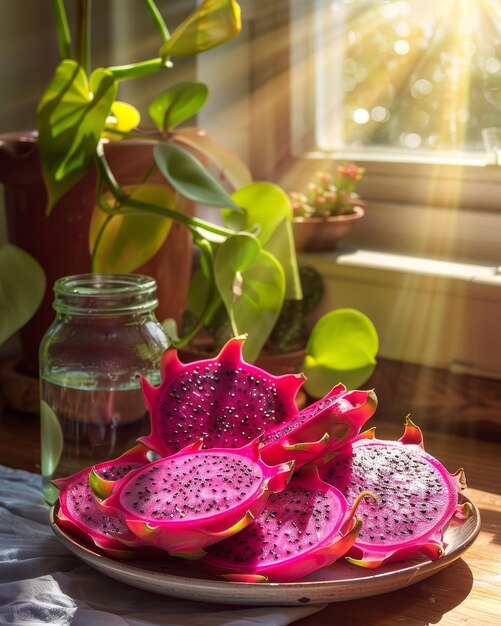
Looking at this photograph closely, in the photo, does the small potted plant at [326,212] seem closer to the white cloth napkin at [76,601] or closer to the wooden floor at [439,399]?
the wooden floor at [439,399]

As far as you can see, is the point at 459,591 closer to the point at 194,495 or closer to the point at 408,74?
the point at 194,495

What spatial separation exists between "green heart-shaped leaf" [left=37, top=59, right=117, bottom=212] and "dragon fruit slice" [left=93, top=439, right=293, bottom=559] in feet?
1.12

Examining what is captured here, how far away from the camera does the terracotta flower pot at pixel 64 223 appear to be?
3.16ft

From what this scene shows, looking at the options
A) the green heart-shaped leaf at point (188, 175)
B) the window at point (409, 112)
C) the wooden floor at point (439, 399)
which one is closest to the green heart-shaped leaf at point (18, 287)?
the green heart-shaped leaf at point (188, 175)

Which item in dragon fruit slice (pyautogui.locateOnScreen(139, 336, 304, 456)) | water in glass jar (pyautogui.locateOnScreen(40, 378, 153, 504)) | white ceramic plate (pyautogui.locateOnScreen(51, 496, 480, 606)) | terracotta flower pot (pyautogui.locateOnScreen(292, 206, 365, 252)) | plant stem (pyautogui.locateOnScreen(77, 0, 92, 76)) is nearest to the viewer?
white ceramic plate (pyautogui.locateOnScreen(51, 496, 480, 606))

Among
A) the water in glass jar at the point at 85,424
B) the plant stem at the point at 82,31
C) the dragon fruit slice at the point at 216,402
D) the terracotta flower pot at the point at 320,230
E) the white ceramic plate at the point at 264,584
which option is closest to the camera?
the white ceramic plate at the point at 264,584

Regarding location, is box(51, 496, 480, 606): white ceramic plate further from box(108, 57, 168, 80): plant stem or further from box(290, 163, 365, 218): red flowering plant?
box(290, 163, 365, 218): red flowering plant

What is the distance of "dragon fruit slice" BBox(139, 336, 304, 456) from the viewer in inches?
28.4

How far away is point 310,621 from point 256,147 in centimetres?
88

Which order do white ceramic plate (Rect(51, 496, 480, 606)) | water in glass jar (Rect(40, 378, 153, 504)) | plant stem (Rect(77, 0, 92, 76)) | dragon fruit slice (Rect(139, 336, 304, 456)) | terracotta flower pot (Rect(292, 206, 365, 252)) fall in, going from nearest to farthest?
white ceramic plate (Rect(51, 496, 480, 606)) < dragon fruit slice (Rect(139, 336, 304, 456)) < water in glass jar (Rect(40, 378, 153, 504)) < plant stem (Rect(77, 0, 92, 76)) < terracotta flower pot (Rect(292, 206, 365, 252))

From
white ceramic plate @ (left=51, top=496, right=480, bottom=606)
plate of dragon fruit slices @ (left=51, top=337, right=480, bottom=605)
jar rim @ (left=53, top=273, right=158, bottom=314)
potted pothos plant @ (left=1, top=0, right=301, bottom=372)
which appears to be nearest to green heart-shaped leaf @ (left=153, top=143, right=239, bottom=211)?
potted pothos plant @ (left=1, top=0, right=301, bottom=372)

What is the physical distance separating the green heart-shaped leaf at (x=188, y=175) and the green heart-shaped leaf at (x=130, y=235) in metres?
0.06

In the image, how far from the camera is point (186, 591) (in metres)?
0.58

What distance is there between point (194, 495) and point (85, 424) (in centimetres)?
28
